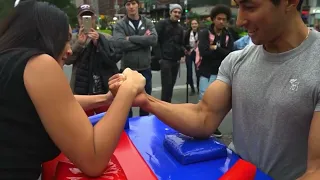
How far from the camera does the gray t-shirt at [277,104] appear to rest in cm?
125

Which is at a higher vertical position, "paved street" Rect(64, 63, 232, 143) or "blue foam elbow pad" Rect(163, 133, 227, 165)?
"blue foam elbow pad" Rect(163, 133, 227, 165)

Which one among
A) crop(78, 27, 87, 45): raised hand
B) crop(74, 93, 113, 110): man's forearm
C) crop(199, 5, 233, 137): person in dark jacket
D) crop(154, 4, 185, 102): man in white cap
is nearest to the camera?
crop(74, 93, 113, 110): man's forearm

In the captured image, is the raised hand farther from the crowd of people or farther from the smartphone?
the crowd of people

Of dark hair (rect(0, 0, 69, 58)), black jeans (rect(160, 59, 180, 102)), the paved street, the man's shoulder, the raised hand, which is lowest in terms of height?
the paved street

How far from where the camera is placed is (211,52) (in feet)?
14.2

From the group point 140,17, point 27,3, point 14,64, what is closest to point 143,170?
point 14,64

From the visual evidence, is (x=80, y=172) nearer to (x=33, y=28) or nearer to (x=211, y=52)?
(x=33, y=28)

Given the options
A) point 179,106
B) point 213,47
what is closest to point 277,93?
point 179,106

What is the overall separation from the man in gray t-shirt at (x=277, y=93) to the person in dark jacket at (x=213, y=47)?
2784 mm

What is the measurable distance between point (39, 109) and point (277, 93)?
2.90ft

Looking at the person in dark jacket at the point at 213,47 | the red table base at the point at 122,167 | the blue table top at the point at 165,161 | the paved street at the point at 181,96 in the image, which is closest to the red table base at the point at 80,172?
the red table base at the point at 122,167

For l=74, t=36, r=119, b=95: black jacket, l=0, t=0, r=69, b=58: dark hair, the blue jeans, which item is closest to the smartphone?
l=74, t=36, r=119, b=95: black jacket

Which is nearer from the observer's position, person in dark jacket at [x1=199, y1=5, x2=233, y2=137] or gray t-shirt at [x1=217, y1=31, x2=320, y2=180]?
gray t-shirt at [x1=217, y1=31, x2=320, y2=180]

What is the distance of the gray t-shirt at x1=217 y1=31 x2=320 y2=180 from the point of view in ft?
4.09
